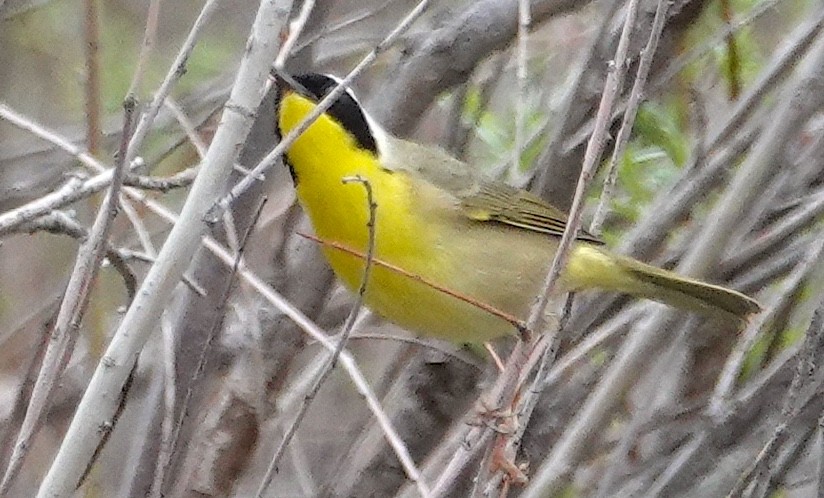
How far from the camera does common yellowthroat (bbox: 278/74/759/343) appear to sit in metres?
2.16

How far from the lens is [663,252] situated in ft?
8.42

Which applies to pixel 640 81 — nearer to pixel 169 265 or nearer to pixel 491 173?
pixel 169 265

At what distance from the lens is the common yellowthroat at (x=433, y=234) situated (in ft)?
7.10

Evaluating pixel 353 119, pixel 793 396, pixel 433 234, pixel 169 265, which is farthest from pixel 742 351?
pixel 169 265

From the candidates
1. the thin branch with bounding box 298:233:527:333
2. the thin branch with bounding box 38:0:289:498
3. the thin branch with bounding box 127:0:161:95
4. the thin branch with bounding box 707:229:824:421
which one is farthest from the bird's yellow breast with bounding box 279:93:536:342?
the thin branch with bounding box 38:0:289:498

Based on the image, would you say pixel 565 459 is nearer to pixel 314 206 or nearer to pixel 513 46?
pixel 314 206

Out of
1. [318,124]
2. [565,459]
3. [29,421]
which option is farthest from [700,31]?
[29,421]

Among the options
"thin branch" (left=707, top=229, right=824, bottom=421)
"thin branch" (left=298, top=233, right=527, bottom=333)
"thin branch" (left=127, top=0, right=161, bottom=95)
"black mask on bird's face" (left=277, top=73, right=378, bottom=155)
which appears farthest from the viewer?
"black mask on bird's face" (left=277, top=73, right=378, bottom=155)

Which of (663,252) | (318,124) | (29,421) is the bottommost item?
(29,421)

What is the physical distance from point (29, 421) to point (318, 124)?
3.34 feet

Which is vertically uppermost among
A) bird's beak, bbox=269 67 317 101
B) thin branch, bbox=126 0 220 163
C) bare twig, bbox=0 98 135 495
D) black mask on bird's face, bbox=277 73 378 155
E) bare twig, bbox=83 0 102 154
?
black mask on bird's face, bbox=277 73 378 155

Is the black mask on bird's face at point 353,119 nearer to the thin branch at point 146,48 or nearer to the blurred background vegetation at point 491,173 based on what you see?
the blurred background vegetation at point 491,173

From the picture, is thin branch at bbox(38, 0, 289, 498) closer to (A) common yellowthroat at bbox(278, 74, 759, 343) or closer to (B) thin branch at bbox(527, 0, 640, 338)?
(B) thin branch at bbox(527, 0, 640, 338)

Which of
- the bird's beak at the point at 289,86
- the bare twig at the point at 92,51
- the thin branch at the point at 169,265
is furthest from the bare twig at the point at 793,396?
the bare twig at the point at 92,51
